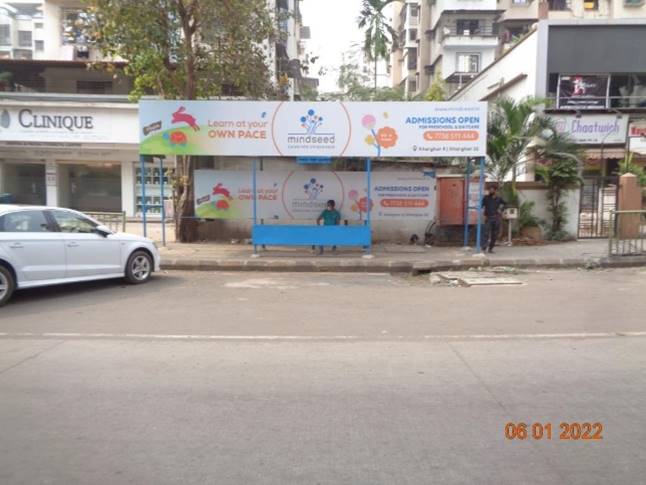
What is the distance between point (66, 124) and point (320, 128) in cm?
1358

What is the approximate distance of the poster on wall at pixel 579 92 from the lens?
2006cm

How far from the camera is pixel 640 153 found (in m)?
20.5

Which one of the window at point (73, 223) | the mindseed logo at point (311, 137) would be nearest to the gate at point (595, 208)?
the mindseed logo at point (311, 137)

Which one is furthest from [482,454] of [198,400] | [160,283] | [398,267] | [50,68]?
[50,68]

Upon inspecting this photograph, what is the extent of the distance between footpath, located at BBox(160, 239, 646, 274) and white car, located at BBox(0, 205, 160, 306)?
100 inches

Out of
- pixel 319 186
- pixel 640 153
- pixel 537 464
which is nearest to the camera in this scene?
pixel 537 464

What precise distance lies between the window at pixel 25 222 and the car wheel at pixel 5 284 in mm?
653

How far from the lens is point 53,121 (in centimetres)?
2195

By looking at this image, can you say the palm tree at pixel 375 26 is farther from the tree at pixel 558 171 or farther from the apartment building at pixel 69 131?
the tree at pixel 558 171

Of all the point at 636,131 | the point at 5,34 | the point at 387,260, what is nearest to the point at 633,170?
the point at 636,131

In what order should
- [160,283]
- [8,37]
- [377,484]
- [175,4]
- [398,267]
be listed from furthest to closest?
[8,37], [175,4], [398,267], [160,283], [377,484]

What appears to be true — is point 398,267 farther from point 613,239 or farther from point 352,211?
point 613,239

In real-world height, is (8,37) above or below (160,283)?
above

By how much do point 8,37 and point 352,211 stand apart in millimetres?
40924
